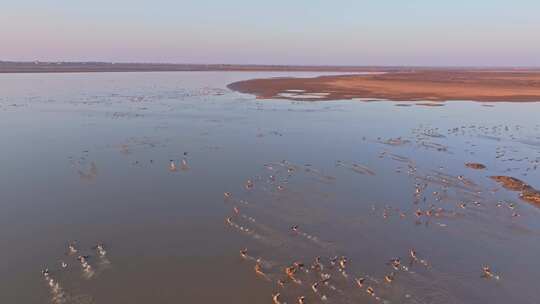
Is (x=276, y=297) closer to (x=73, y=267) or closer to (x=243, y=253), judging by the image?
(x=243, y=253)

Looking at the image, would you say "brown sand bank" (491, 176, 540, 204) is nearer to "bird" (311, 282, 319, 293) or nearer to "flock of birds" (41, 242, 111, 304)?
"bird" (311, 282, 319, 293)

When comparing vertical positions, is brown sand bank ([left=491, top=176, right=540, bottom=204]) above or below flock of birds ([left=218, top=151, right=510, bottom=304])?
above

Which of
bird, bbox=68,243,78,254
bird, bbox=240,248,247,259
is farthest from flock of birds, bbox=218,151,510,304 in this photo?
bird, bbox=68,243,78,254

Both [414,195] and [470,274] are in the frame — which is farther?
[414,195]

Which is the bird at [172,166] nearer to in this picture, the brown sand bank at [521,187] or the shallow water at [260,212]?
the shallow water at [260,212]

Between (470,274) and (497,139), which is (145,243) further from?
(497,139)

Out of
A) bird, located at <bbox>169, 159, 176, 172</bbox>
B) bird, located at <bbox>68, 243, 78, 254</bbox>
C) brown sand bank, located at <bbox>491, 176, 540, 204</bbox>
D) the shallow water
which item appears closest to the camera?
the shallow water

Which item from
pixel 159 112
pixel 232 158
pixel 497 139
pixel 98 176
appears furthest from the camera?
pixel 159 112

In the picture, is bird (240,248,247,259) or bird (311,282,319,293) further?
bird (240,248,247,259)

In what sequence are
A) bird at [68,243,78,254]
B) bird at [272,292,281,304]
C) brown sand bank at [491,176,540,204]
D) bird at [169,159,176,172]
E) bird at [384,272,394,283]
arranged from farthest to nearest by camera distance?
bird at [169,159,176,172]
brown sand bank at [491,176,540,204]
bird at [68,243,78,254]
bird at [384,272,394,283]
bird at [272,292,281,304]

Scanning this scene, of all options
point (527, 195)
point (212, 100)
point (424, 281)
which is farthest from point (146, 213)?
point (212, 100)
